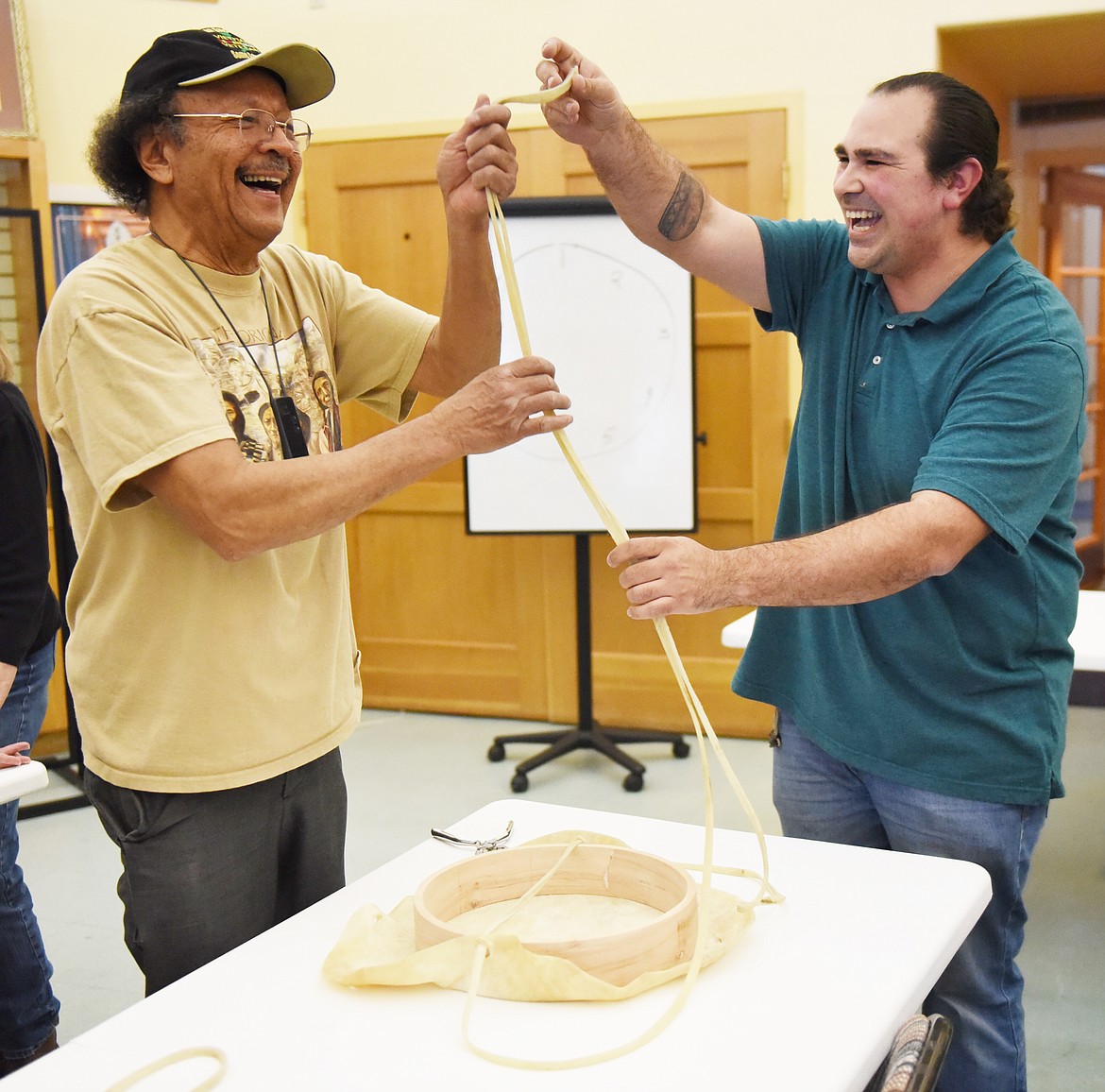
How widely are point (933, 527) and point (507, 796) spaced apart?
8.70 ft

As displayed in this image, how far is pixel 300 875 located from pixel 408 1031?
2.03 feet

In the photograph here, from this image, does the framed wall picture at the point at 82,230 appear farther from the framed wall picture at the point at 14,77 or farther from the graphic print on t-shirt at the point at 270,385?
the graphic print on t-shirt at the point at 270,385

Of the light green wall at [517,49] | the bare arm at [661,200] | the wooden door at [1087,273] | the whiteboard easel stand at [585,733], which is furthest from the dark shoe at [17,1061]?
the wooden door at [1087,273]

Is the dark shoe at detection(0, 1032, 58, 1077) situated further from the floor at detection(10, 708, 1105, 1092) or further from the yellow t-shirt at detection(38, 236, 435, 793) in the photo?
the yellow t-shirt at detection(38, 236, 435, 793)

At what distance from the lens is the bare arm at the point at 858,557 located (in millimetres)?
1417

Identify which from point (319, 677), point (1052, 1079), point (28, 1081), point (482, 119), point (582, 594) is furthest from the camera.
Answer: point (582, 594)

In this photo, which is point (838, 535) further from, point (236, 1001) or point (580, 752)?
point (580, 752)

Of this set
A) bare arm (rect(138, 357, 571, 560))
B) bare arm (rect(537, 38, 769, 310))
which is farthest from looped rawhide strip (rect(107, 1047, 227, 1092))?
bare arm (rect(537, 38, 769, 310))

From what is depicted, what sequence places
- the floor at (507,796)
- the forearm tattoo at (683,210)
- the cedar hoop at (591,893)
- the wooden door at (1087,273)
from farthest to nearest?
the wooden door at (1087,273) → the floor at (507,796) → the forearm tattoo at (683,210) → the cedar hoop at (591,893)

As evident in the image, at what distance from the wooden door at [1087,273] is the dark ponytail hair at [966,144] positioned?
5.14m

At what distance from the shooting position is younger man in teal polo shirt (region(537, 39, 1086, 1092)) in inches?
58.4

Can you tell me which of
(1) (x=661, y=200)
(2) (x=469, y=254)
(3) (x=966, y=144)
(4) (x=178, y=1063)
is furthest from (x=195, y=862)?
(3) (x=966, y=144)

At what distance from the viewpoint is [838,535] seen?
1464 mm

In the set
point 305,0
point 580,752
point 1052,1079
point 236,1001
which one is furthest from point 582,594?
point 236,1001
